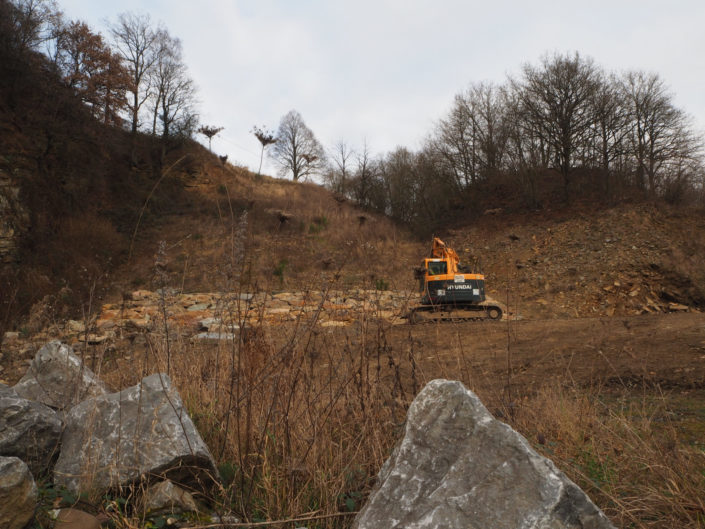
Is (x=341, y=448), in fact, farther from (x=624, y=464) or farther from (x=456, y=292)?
(x=456, y=292)

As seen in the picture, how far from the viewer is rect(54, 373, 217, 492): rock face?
90.5 inches

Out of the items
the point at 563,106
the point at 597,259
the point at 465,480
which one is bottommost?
the point at 465,480

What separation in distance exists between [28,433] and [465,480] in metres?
2.40

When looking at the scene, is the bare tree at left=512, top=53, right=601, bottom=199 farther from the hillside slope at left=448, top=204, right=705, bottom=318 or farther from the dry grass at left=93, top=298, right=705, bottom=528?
the dry grass at left=93, top=298, right=705, bottom=528

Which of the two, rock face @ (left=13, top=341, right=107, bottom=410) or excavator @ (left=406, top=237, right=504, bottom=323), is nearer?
rock face @ (left=13, top=341, right=107, bottom=410)

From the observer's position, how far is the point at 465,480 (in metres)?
1.58

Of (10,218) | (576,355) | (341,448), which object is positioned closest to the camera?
(341,448)

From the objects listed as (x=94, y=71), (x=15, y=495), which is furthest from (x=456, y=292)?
(x=94, y=71)

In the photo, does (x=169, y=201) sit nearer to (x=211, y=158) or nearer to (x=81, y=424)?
(x=211, y=158)

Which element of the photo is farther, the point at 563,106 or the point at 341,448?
the point at 563,106

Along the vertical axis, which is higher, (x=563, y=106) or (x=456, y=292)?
(x=563, y=106)

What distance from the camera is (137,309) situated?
541 inches

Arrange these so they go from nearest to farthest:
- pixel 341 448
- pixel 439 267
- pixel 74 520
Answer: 1. pixel 74 520
2. pixel 341 448
3. pixel 439 267

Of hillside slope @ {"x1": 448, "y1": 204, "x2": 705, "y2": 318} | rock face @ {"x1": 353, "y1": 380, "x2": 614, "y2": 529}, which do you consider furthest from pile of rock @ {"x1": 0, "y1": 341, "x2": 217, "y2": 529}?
hillside slope @ {"x1": 448, "y1": 204, "x2": 705, "y2": 318}
